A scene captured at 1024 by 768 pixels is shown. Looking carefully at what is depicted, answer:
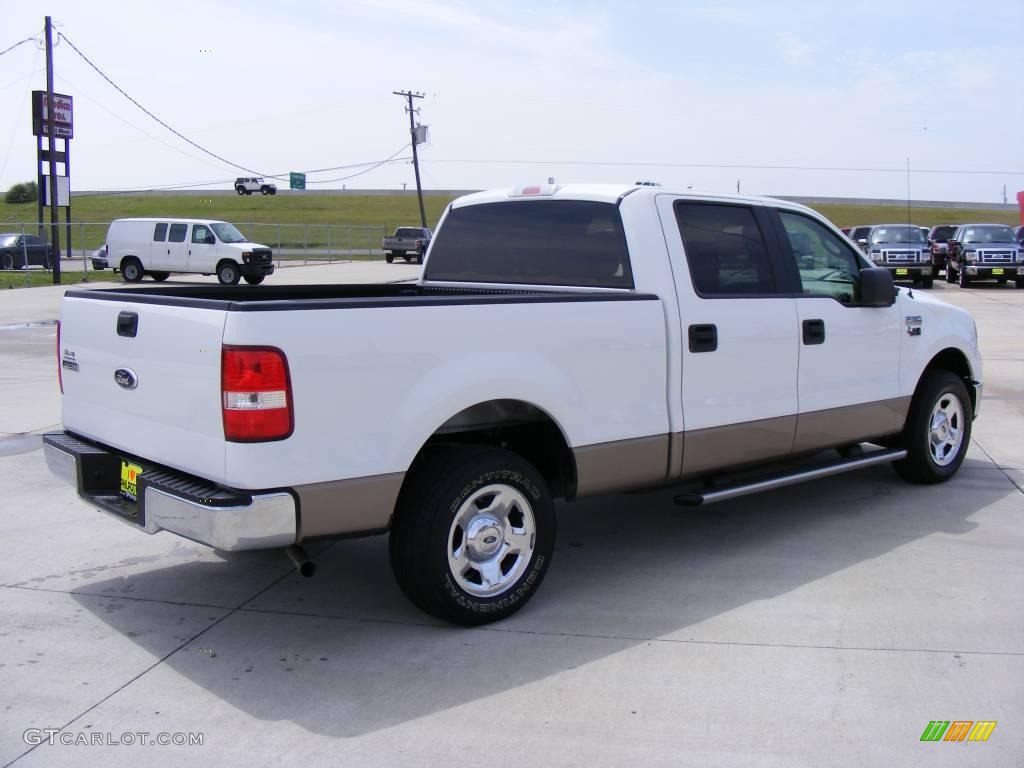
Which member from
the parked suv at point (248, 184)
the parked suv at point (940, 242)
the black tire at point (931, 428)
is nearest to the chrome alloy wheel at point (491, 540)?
the black tire at point (931, 428)

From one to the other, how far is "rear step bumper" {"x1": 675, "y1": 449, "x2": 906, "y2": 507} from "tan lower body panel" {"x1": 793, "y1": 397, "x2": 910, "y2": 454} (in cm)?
12

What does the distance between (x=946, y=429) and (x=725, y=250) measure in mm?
2500

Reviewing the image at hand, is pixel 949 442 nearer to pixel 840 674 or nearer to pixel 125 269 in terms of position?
pixel 840 674

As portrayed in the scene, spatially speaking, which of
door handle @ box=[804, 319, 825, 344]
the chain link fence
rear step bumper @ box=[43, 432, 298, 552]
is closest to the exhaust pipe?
rear step bumper @ box=[43, 432, 298, 552]

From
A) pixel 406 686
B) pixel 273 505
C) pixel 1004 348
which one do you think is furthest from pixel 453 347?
pixel 1004 348

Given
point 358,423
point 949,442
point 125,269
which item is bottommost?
point 949,442

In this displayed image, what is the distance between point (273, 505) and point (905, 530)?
3.89 m

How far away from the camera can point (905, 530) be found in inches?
241

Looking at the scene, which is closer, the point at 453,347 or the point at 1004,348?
the point at 453,347

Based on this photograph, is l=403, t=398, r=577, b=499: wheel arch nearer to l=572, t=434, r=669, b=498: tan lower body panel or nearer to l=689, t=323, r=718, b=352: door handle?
l=572, t=434, r=669, b=498: tan lower body panel

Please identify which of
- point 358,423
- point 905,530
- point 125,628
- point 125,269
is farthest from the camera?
point 125,269

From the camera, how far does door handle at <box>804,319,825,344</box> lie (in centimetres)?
588

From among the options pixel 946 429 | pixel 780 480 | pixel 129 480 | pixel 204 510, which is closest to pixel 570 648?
pixel 204 510

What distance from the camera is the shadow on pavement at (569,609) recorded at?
4.04 meters
